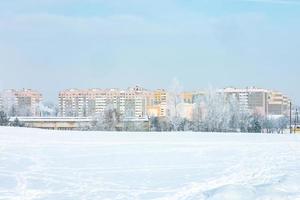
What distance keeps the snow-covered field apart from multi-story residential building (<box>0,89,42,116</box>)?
4934 centimetres

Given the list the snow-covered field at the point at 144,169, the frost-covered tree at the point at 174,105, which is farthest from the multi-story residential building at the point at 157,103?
the snow-covered field at the point at 144,169

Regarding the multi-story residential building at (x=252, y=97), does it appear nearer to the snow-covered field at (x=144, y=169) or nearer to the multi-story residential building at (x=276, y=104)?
the multi-story residential building at (x=276, y=104)

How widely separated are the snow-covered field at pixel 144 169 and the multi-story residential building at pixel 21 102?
49.3 meters

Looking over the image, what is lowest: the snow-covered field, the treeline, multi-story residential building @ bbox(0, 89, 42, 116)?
the snow-covered field

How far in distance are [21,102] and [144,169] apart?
6703 centimetres

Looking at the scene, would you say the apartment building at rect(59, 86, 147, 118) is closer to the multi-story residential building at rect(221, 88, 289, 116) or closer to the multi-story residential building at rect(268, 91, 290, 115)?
the multi-story residential building at rect(221, 88, 289, 116)

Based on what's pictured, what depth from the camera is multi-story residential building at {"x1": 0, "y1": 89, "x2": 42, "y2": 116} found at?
67.4 metres

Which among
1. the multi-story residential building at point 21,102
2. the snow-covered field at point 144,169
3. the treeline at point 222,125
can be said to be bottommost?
the snow-covered field at point 144,169

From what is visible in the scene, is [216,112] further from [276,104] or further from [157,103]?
[276,104]

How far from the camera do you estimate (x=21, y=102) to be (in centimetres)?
7700

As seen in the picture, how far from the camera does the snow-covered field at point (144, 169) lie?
29.0 feet

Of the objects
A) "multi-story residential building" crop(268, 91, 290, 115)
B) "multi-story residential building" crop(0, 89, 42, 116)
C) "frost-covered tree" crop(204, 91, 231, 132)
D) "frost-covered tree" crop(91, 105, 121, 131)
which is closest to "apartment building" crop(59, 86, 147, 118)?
"multi-story residential building" crop(0, 89, 42, 116)

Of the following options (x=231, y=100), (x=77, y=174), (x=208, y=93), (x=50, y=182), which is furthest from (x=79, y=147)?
(x=231, y=100)

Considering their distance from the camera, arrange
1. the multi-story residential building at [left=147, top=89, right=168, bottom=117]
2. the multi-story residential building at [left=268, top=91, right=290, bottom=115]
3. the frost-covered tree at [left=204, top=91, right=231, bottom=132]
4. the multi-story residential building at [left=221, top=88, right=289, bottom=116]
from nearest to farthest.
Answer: the frost-covered tree at [left=204, top=91, right=231, bottom=132], the multi-story residential building at [left=147, top=89, right=168, bottom=117], the multi-story residential building at [left=268, top=91, right=290, bottom=115], the multi-story residential building at [left=221, top=88, right=289, bottom=116]
